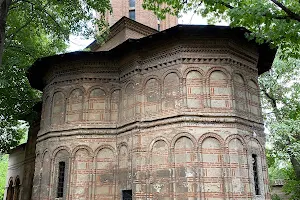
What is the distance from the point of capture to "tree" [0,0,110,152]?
44.0 feet

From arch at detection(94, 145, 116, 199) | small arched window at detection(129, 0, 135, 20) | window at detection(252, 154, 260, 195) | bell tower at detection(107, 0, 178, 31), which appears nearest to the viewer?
window at detection(252, 154, 260, 195)

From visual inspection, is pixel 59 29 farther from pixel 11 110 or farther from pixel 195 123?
pixel 195 123

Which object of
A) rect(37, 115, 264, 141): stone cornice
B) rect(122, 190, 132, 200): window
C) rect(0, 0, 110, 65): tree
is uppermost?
rect(0, 0, 110, 65): tree

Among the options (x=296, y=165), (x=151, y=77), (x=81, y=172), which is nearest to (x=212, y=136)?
(x=151, y=77)

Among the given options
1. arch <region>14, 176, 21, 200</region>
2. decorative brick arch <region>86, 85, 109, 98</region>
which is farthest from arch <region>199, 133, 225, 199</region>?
arch <region>14, 176, 21, 200</region>

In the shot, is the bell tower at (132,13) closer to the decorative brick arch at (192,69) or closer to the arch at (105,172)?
the decorative brick arch at (192,69)

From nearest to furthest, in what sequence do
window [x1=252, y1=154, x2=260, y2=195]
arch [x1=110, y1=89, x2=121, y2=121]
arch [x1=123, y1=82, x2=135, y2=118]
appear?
window [x1=252, y1=154, x2=260, y2=195]
arch [x1=123, y1=82, x2=135, y2=118]
arch [x1=110, y1=89, x2=121, y2=121]

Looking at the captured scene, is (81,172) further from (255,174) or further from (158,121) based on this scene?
(255,174)

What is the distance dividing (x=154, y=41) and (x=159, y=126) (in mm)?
3109

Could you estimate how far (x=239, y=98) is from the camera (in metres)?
11.4

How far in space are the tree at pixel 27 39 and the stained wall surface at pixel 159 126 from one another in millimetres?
1840

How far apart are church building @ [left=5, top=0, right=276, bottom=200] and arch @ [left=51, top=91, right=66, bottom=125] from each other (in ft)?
0.14

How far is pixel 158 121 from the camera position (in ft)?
36.9

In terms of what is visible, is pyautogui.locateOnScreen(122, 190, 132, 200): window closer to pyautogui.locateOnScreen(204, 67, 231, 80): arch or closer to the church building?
the church building
